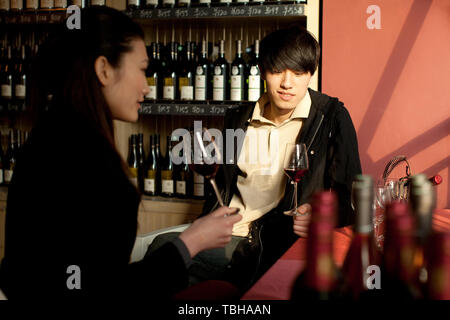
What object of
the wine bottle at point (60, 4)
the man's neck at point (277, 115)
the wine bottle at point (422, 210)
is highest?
the wine bottle at point (60, 4)

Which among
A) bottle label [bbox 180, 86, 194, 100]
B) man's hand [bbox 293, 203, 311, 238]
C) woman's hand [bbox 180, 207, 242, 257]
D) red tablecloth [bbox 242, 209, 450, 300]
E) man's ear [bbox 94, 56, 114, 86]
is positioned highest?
bottle label [bbox 180, 86, 194, 100]

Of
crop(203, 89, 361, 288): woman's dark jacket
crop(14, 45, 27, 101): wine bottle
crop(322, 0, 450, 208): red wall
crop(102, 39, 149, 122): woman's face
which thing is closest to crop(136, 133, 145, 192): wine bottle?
crop(14, 45, 27, 101): wine bottle

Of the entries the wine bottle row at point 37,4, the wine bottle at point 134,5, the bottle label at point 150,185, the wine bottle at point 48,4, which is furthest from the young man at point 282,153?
the wine bottle at point 48,4

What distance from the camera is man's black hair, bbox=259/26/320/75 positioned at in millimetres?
1936

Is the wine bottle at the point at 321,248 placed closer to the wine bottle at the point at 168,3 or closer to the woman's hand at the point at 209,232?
the woman's hand at the point at 209,232

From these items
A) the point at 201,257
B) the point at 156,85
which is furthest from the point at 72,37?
the point at 156,85

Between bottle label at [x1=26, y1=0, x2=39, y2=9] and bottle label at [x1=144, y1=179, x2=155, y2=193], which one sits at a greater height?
bottle label at [x1=26, y1=0, x2=39, y2=9]

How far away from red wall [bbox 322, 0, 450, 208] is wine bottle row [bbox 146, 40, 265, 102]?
0.45 meters

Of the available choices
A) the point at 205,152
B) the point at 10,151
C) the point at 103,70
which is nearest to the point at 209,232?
the point at 205,152

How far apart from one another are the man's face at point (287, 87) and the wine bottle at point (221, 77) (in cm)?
65

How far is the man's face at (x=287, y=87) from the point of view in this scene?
1.94m

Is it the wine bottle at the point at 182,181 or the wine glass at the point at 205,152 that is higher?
the wine glass at the point at 205,152

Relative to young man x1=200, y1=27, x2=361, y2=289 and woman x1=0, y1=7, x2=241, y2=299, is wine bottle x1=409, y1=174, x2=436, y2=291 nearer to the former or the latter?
woman x1=0, y1=7, x2=241, y2=299
